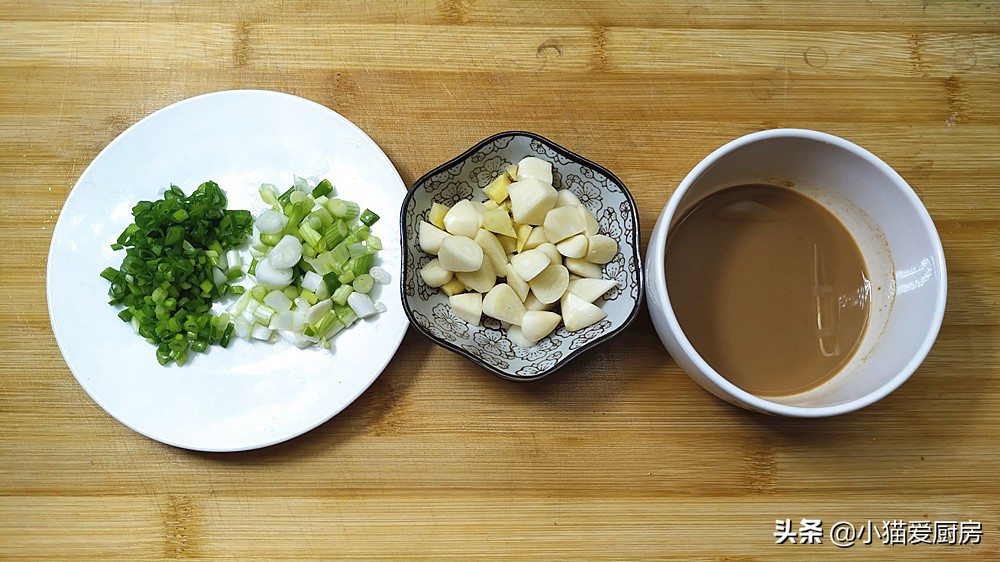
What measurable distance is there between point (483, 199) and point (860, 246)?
2.22 feet

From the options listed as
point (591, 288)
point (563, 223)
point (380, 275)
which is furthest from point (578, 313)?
point (380, 275)

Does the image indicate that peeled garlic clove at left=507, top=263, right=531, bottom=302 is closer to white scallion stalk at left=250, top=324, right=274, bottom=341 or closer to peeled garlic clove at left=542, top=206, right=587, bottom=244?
peeled garlic clove at left=542, top=206, right=587, bottom=244

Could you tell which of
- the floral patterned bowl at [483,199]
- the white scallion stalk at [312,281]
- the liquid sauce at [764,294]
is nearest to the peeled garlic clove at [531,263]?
the floral patterned bowl at [483,199]

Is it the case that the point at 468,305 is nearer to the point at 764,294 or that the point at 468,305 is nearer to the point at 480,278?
the point at 480,278

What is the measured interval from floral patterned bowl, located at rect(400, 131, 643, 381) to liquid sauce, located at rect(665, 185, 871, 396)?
3.6 inches

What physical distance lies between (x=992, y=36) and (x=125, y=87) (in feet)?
5.94

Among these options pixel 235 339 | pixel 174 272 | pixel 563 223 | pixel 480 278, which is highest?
pixel 563 223

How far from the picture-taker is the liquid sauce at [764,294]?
1.13 m

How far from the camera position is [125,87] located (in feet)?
4.48

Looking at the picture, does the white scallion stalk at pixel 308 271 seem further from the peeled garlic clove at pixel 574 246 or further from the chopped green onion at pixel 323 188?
the peeled garlic clove at pixel 574 246

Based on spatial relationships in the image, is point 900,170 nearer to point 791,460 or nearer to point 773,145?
point 773,145

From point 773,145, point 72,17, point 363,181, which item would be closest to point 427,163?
point 363,181

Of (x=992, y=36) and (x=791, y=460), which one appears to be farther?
(x=992, y=36)

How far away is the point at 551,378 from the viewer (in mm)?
1251
